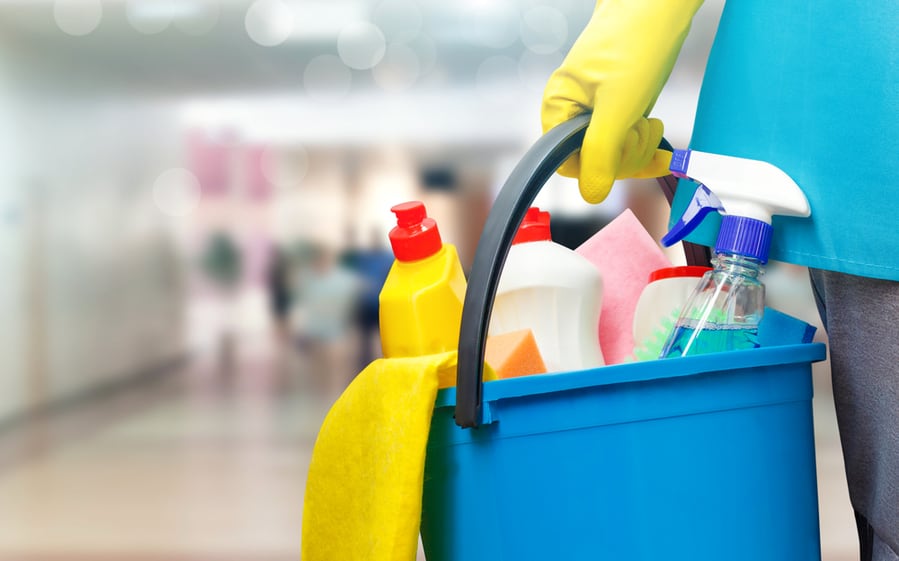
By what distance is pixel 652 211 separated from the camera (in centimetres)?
431

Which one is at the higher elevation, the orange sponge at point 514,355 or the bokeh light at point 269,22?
the bokeh light at point 269,22

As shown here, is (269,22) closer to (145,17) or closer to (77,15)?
(145,17)

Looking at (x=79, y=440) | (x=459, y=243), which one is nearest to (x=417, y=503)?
(x=79, y=440)

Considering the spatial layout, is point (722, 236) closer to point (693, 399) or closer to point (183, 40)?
point (693, 399)

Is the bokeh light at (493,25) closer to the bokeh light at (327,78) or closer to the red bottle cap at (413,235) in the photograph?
the bokeh light at (327,78)

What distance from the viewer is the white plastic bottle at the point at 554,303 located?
634mm

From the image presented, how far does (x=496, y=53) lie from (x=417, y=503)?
14.4ft

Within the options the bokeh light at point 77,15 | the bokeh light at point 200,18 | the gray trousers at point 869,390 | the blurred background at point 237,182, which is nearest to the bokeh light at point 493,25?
the blurred background at point 237,182

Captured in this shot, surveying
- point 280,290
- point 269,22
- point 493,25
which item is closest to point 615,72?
point 493,25

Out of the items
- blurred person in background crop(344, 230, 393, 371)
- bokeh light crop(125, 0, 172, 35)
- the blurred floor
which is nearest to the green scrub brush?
the blurred floor

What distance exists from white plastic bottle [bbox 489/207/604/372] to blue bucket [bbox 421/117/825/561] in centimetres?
13

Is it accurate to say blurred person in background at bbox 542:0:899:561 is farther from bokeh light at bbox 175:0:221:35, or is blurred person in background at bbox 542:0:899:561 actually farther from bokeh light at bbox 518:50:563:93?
bokeh light at bbox 175:0:221:35

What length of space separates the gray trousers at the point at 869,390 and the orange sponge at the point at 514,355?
0.19 m

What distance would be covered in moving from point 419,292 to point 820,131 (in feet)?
0.86
